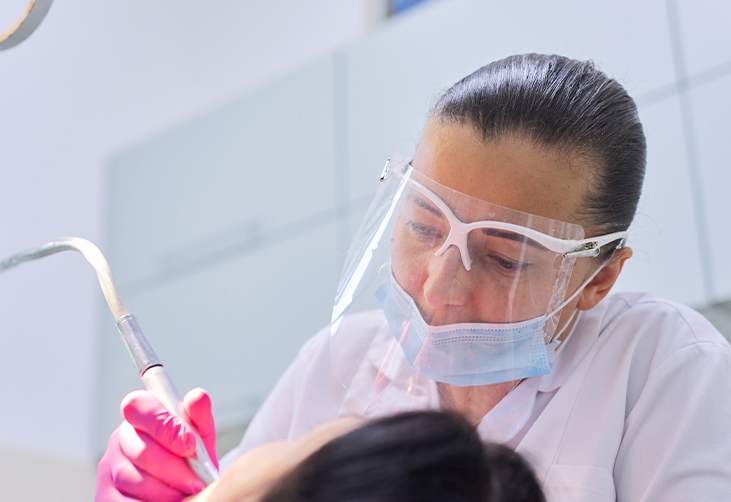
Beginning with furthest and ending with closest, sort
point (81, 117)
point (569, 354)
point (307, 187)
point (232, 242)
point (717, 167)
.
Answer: point (81, 117)
point (232, 242)
point (307, 187)
point (717, 167)
point (569, 354)

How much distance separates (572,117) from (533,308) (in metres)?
0.25

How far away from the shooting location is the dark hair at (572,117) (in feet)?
3.15

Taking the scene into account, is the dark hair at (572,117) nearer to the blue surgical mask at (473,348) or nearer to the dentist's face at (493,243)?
the dentist's face at (493,243)

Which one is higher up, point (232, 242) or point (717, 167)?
point (717, 167)

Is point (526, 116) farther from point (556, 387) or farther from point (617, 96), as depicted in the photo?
point (556, 387)

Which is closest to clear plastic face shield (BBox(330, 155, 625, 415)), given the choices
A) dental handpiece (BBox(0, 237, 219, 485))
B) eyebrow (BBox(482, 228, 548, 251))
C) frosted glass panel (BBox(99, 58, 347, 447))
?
eyebrow (BBox(482, 228, 548, 251))

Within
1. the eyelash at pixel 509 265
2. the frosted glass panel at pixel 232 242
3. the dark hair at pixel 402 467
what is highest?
the dark hair at pixel 402 467

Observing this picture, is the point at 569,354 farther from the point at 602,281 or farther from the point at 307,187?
the point at 307,187

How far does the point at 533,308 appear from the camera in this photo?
963 mm

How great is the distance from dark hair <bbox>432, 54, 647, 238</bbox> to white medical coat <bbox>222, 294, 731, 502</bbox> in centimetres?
15

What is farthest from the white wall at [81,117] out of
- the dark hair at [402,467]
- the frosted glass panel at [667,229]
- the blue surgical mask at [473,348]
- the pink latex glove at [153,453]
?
the dark hair at [402,467]

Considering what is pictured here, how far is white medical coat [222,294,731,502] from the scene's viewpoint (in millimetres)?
847

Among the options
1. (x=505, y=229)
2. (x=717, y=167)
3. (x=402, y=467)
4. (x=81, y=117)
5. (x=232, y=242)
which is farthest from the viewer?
(x=81, y=117)

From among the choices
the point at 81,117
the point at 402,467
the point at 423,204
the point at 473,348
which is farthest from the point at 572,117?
the point at 81,117
